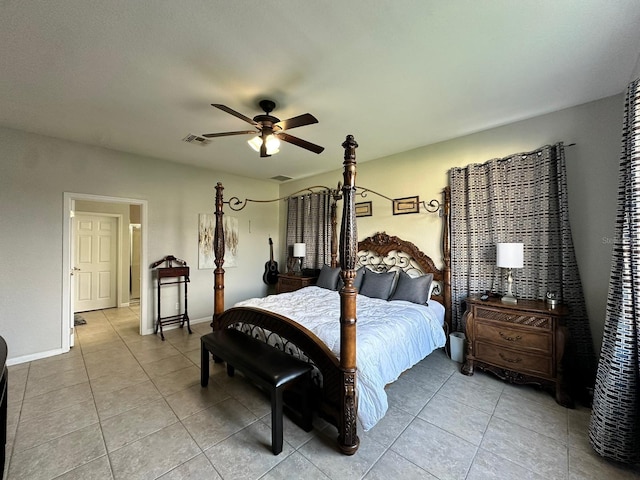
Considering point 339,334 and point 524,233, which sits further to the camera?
point 524,233

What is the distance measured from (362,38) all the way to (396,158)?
2.48 m

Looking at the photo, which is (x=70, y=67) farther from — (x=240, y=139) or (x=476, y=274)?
(x=476, y=274)

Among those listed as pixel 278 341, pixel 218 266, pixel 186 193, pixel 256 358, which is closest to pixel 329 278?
pixel 218 266

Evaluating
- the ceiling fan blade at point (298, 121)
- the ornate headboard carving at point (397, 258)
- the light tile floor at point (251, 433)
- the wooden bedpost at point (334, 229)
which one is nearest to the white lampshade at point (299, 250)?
the wooden bedpost at point (334, 229)

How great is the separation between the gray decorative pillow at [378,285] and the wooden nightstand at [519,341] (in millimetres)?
998

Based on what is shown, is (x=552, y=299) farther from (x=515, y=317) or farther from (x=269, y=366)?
(x=269, y=366)

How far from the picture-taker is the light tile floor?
66.5 inches

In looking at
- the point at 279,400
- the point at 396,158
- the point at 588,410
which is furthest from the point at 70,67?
the point at 588,410

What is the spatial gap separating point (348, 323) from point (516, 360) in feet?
6.61

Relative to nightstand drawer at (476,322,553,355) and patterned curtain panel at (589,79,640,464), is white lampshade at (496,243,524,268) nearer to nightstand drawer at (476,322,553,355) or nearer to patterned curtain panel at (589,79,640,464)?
nightstand drawer at (476,322,553,355)

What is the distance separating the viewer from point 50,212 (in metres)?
3.42

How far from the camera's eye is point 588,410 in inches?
89.5

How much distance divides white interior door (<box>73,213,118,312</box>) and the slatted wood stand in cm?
241

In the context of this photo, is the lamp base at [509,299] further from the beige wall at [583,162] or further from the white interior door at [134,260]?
the white interior door at [134,260]
